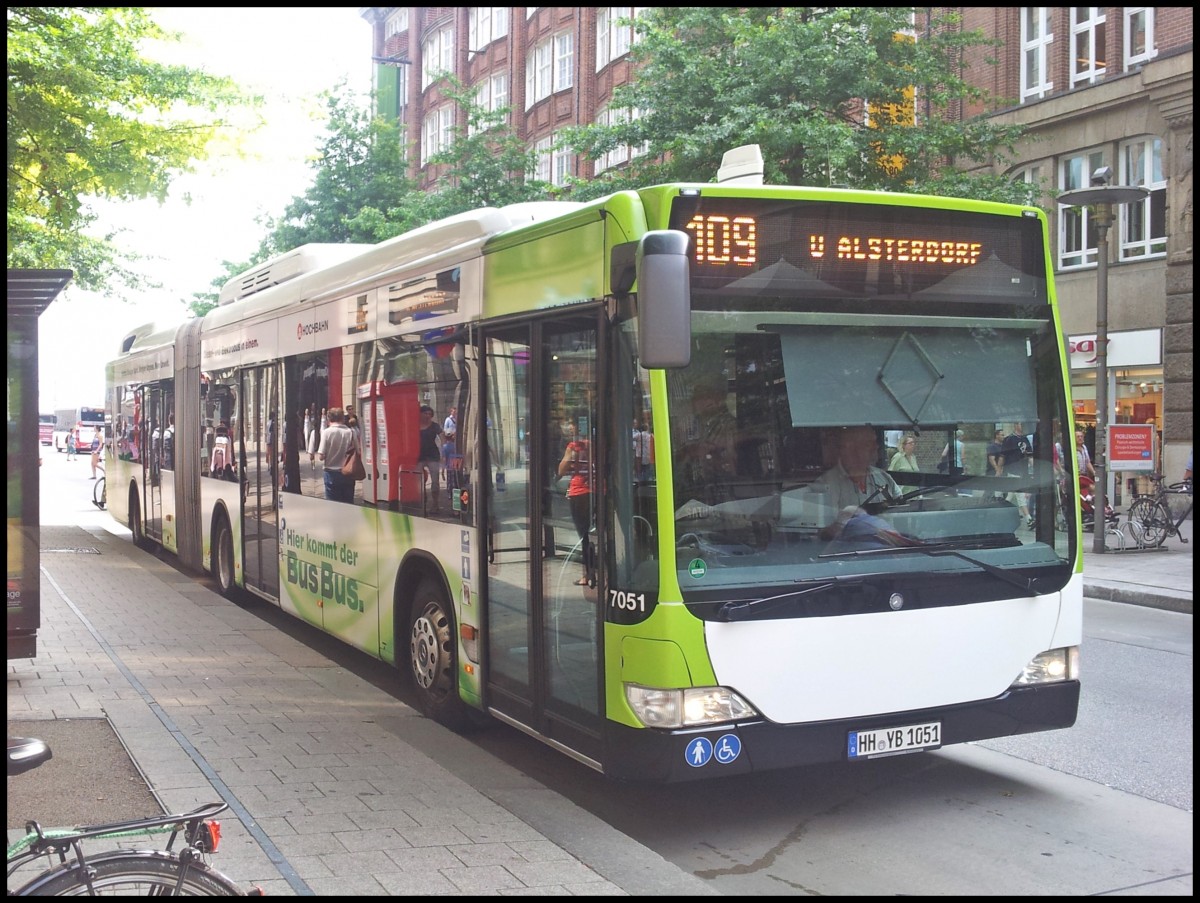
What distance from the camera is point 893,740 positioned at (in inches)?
217

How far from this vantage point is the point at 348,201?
35.1 m

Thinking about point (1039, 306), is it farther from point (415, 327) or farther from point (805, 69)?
point (805, 69)

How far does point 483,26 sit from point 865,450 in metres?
46.2

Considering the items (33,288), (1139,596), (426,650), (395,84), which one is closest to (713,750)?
(426,650)

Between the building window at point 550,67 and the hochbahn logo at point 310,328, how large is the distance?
108 ft

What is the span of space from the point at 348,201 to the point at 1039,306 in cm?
3115

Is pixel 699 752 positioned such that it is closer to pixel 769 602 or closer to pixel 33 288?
pixel 769 602

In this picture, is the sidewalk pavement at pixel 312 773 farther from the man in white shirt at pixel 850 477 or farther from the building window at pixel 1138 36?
the building window at pixel 1138 36

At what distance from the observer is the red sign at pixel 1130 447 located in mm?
18562

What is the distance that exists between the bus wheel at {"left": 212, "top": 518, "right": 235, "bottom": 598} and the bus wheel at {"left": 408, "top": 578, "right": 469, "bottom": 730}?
5.60 m

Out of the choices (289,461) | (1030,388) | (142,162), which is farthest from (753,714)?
(142,162)

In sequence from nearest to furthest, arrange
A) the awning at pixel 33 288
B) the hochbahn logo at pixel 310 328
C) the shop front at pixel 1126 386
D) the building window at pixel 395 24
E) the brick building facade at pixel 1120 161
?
the awning at pixel 33 288
the hochbahn logo at pixel 310 328
the brick building facade at pixel 1120 161
the shop front at pixel 1126 386
the building window at pixel 395 24

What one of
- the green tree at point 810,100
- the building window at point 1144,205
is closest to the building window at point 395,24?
the green tree at point 810,100

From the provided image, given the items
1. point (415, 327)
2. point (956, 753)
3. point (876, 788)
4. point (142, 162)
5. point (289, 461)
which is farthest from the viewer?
point (142, 162)
